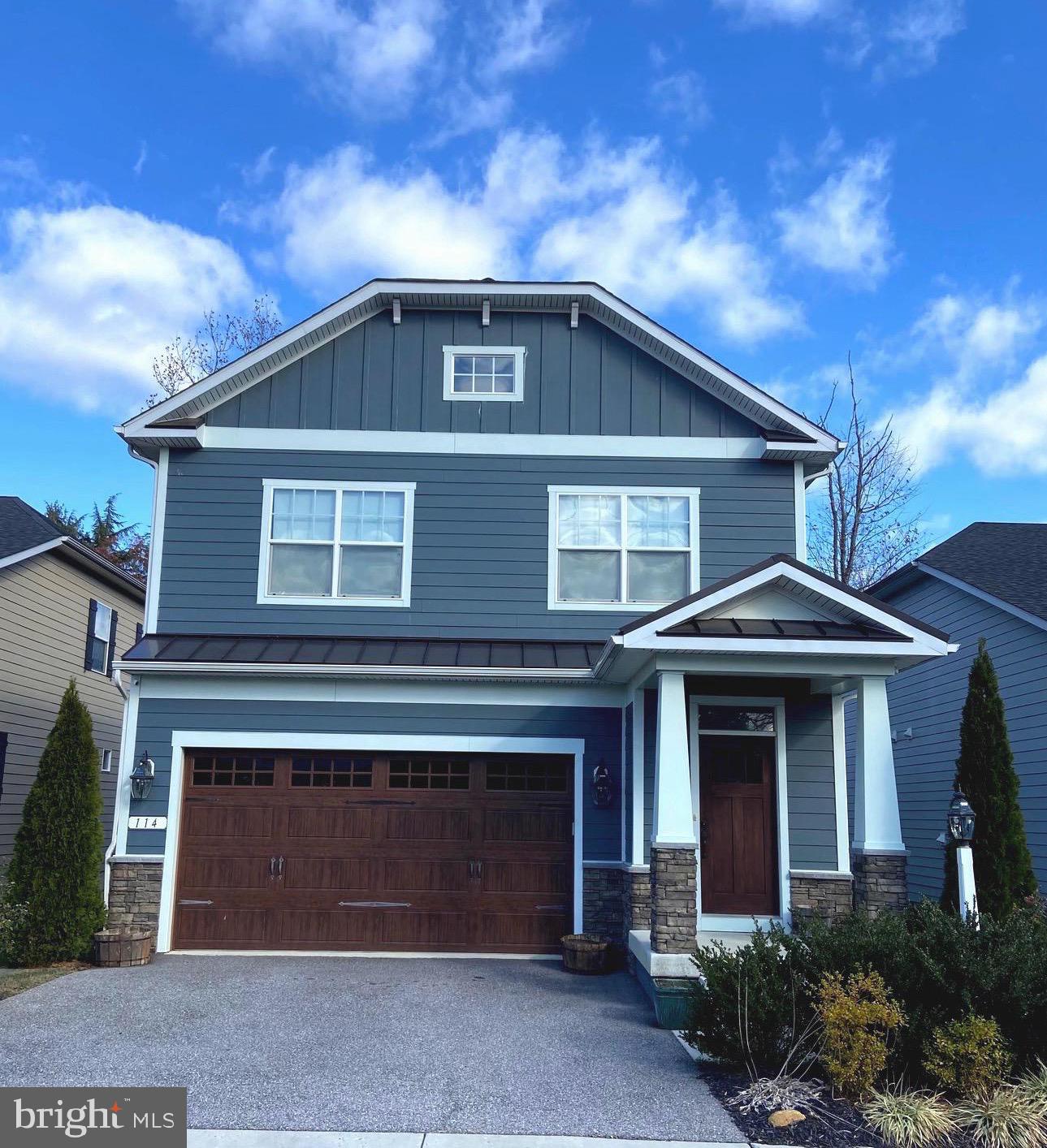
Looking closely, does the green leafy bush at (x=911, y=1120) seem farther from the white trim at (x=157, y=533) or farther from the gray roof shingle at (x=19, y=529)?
the gray roof shingle at (x=19, y=529)

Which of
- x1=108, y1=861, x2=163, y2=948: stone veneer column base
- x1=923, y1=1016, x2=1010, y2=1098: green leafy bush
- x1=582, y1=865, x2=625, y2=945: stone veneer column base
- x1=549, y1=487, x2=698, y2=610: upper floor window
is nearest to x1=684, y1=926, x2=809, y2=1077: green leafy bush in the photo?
x1=923, y1=1016, x2=1010, y2=1098: green leafy bush

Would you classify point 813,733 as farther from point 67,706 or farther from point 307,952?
point 67,706

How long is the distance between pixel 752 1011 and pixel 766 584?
4.01m

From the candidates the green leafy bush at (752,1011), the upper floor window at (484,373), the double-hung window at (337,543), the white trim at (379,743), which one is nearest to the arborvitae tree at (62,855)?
the white trim at (379,743)

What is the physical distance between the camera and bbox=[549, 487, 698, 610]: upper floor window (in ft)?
39.1

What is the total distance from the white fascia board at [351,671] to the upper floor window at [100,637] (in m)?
6.38

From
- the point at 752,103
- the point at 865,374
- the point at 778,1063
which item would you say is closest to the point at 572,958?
the point at 778,1063

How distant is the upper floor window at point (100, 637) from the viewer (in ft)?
55.7

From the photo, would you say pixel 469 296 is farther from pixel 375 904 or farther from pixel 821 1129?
pixel 821 1129

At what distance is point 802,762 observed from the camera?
11.0 m

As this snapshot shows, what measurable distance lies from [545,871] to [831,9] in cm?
1070

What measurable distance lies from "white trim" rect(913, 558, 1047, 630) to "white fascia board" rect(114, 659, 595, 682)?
207 inches

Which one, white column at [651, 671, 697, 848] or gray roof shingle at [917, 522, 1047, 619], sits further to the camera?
gray roof shingle at [917, 522, 1047, 619]

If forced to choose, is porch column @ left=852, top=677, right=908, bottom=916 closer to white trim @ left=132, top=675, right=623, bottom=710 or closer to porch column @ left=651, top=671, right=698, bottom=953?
porch column @ left=651, top=671, right=698, bottom=953
